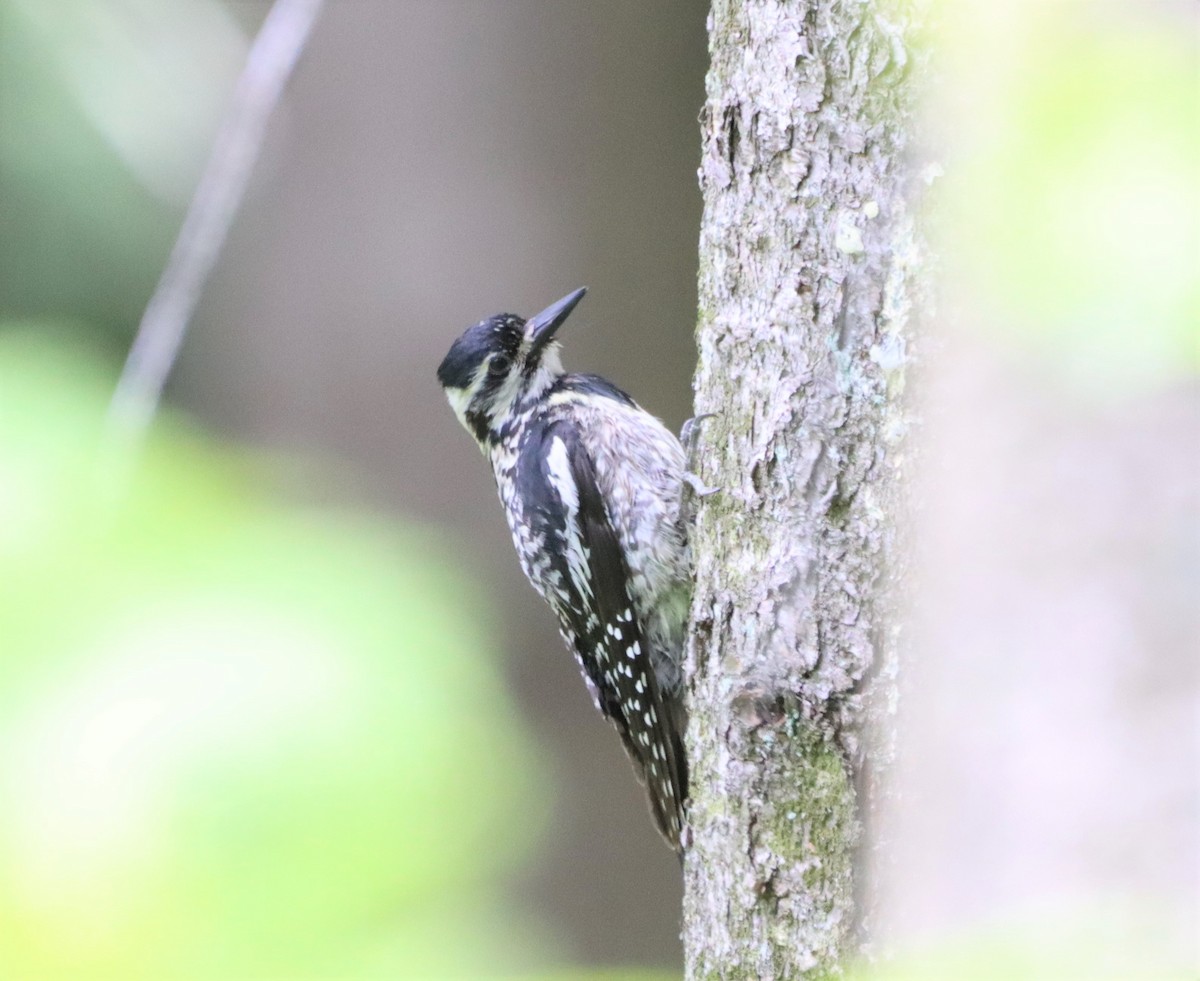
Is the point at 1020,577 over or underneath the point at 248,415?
underneath

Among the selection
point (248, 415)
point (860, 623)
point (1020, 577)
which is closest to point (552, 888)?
point (248, 415)

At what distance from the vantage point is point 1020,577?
604 millimetres

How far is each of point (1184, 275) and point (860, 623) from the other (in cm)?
88

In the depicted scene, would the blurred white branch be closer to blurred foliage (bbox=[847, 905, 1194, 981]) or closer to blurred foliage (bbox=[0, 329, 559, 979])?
blurred foliage (bbox=[0, 329, 559, 979])

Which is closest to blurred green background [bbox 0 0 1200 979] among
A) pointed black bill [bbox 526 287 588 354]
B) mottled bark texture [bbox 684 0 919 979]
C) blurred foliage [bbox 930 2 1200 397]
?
blurred foliage [bbox 930 2 1200 397]

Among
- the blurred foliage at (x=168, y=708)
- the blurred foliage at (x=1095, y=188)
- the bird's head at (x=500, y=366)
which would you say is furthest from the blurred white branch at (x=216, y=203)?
the blurred foliage at (x=1095, y=188)

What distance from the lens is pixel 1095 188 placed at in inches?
25.4

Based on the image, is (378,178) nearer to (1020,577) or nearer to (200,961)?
(200,961)

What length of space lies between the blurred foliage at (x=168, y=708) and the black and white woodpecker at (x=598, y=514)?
3.64 ft

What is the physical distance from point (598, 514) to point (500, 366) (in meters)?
0.45

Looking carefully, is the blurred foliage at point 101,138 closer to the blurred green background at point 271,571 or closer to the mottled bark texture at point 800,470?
the blurred green background at point 271,571

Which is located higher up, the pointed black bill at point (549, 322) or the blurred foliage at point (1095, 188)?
the pointed black bill at point (549, 322)

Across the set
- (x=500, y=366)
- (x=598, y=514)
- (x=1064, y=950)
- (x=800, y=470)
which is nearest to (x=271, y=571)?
(x=1064, y=950)

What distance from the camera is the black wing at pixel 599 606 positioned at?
2068 millimetres
